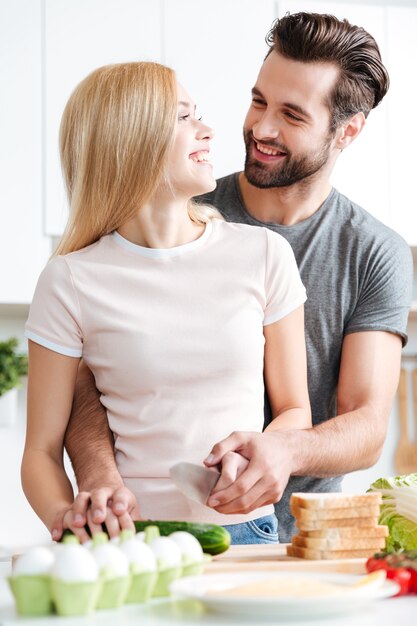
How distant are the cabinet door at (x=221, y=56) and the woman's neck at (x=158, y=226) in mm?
1612

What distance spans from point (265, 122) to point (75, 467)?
0.98 metres

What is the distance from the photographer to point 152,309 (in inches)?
64.5

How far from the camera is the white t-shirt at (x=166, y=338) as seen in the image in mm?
1593

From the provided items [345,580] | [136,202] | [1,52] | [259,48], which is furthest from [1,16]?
[345,580]

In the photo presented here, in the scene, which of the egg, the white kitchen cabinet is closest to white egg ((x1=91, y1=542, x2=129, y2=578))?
the egg

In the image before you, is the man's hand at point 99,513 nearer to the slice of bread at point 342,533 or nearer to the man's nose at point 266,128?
the slice of bread at point 342,533

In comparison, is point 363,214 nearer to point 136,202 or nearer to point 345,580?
point 136,202

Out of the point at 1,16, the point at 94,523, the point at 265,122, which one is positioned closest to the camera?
the point at 94,523

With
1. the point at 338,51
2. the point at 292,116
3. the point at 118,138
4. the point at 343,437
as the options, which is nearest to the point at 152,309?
the point at 118,138

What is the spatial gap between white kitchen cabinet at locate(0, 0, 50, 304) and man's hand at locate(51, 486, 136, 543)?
198 centimetres

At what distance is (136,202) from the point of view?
5.64ft

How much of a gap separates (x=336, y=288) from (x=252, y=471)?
86cm

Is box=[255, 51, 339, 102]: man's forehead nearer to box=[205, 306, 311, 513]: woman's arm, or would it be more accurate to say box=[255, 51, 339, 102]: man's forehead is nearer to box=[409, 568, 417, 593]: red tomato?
box=[205, 306, 311, 513]: woman's arm

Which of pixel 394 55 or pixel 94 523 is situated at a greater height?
pixel 394 55
